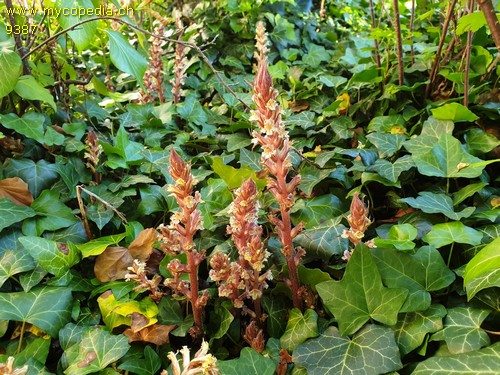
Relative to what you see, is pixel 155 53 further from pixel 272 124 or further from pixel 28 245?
pixel 272 124

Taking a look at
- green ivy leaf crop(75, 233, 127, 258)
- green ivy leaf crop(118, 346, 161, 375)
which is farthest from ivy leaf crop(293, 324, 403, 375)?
green ivy leaf crop(75, 233, 127, 258)

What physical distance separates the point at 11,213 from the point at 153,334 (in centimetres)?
66

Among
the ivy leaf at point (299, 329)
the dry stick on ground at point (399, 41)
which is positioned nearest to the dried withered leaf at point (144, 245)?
the ivy leaf at point (299, 329)

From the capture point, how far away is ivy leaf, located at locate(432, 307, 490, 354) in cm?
93

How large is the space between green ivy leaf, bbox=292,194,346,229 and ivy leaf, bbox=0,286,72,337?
746mm

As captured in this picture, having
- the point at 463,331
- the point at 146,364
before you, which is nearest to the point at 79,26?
the point at 146,364

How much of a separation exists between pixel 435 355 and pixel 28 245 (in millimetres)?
1145

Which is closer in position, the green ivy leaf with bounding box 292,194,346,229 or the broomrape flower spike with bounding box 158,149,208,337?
the broomrape flower spike with bounding box 158,149,208,337

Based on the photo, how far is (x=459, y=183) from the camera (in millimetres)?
1507

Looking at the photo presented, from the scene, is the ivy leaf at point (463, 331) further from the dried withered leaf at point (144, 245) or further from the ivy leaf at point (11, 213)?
the ivy leaf at point (11, 213)

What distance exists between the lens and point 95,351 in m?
1.11

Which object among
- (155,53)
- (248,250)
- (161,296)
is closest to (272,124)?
(248,250)

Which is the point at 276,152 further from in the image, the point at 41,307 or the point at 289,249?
the point at 41,307

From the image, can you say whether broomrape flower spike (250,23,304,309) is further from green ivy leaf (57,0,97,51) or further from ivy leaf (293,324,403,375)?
green ivy leaf (57,0,97,51)
